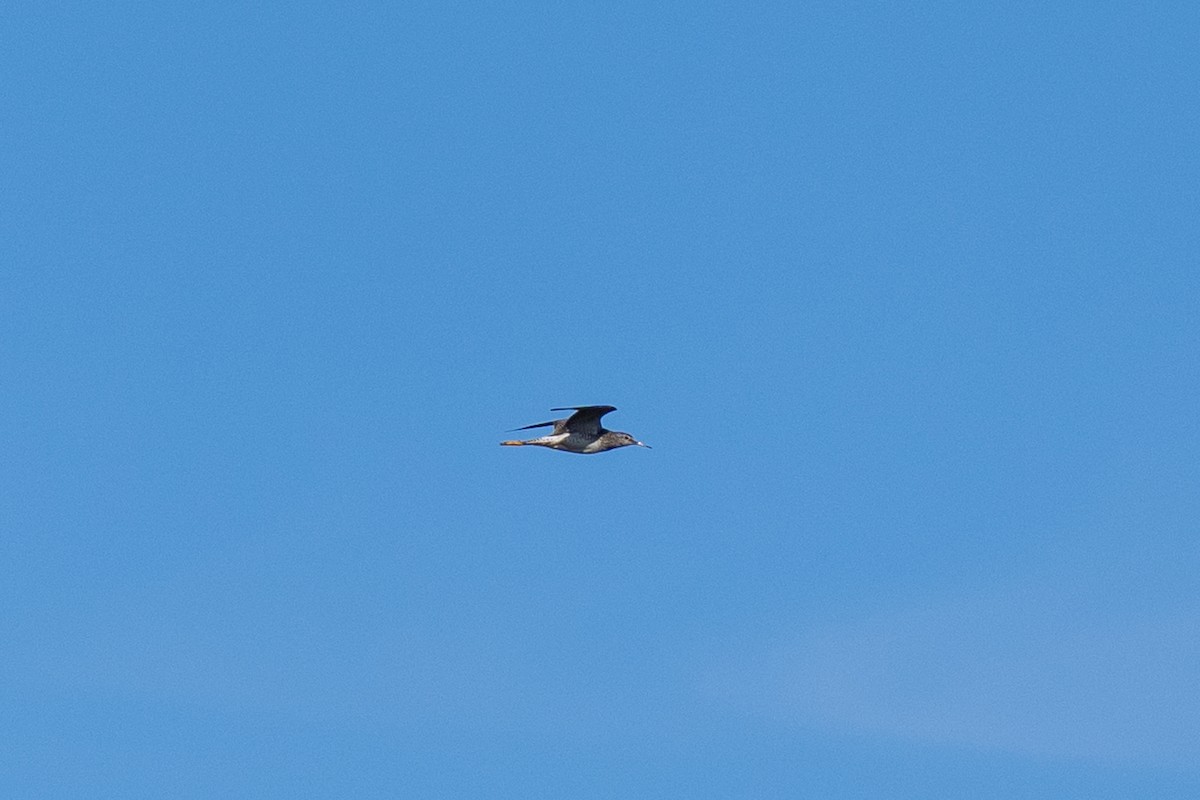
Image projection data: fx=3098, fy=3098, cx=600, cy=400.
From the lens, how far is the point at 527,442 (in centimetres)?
14200

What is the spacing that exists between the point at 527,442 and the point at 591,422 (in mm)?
3745

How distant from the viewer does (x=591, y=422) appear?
140 m
